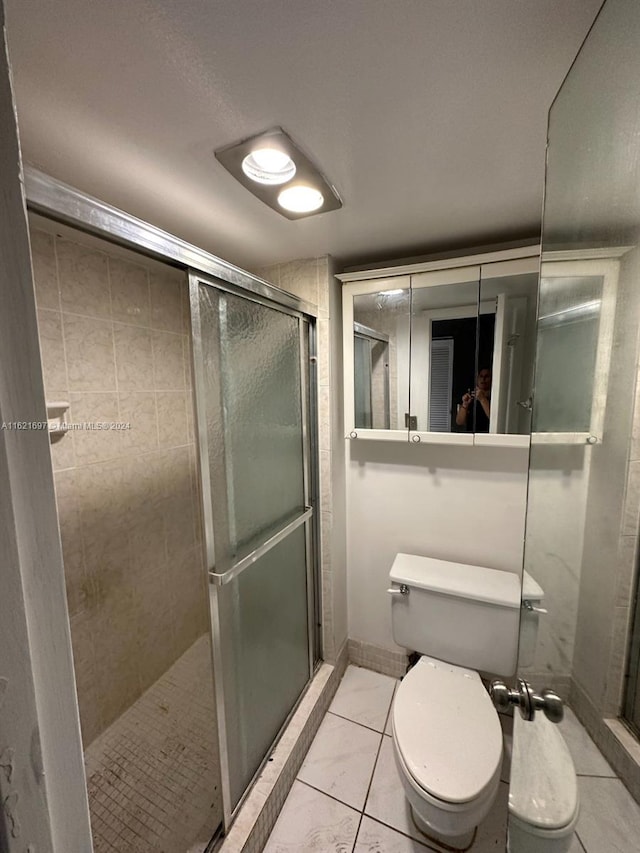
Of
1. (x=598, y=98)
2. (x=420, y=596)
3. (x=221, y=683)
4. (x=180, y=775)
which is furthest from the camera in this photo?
(x=420, y=596)

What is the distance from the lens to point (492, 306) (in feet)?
4.47

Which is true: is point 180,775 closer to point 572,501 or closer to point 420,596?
point 420,596

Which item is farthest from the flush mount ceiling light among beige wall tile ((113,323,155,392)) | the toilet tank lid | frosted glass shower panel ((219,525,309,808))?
the toilet tank lid

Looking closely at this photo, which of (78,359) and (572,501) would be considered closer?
(572,501)

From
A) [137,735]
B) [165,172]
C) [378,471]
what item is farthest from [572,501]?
[137,735]

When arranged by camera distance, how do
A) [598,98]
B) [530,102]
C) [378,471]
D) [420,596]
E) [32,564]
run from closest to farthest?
1. [32,564]
2. [598,98]
3. [530,102]
4. [420,596]
5. [378,471]

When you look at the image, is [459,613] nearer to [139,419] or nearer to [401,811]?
[401,811]

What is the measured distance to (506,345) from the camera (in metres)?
1.36

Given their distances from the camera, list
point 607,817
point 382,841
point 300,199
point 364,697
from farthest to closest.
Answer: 1. point 364,697
2. point 382,841
3. point 300,199
4. point 607,817

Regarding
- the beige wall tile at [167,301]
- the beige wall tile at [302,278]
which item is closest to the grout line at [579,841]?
the beige wall tile at [302,278]

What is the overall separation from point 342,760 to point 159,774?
725 mm

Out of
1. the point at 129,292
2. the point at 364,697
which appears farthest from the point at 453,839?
the point at 129,292

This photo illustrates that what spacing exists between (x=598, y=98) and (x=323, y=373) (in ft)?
3.68

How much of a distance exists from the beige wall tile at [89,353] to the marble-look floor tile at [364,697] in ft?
5.96
